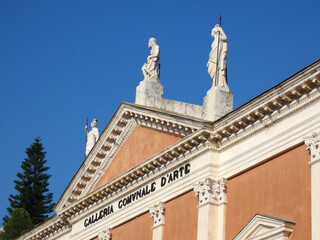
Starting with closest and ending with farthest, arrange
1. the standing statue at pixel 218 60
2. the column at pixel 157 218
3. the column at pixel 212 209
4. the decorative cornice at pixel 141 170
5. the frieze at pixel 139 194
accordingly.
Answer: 1. the column at pixel 212 209
2. the decorative cornice at pixel 141 170
3. the standing statue at pixel 218 60
4. the frieze at pixel 139 194
5. the column at pixel 157 218

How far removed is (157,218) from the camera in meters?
28.4

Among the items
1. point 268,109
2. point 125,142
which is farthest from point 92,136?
point 268,109

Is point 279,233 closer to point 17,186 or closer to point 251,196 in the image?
point 251,196

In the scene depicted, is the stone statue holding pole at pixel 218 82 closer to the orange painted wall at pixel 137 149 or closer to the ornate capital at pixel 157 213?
the orange painted wall at pixel 137 149

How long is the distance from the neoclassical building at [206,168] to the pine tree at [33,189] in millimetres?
17786

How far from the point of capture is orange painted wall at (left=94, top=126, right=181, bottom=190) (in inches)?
1149

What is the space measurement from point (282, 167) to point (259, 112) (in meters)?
1.82

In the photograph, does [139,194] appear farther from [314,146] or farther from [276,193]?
[314,146]

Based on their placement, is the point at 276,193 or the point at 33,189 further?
the point at 33,189

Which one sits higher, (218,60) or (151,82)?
(151,82)

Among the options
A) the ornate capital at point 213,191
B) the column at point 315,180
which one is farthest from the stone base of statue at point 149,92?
the column at point 315,180

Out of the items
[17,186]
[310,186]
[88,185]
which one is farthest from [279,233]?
[17,186]

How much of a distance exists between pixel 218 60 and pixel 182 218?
521 cm

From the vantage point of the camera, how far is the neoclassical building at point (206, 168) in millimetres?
22906
